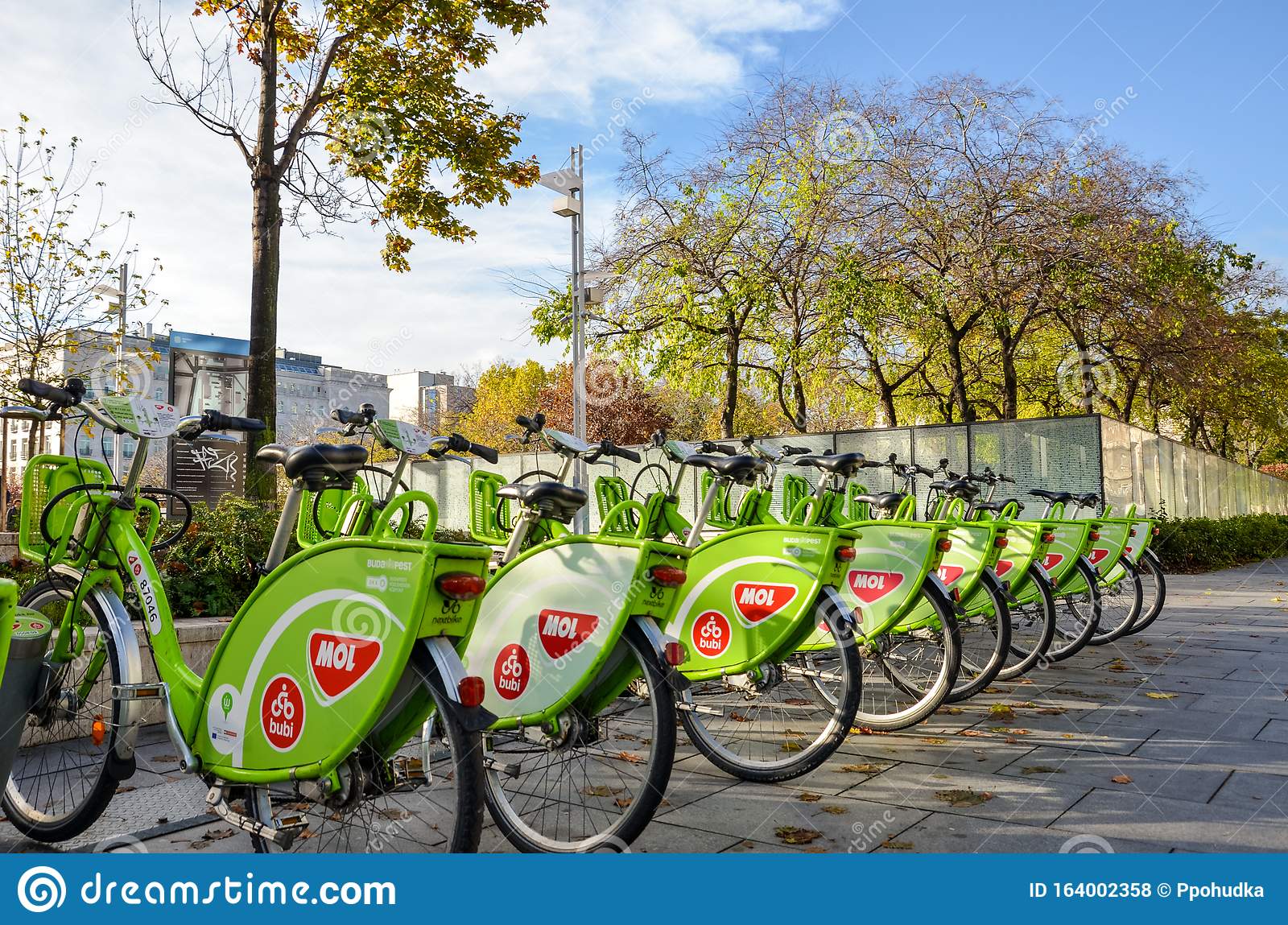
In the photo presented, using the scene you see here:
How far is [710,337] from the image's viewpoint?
16.0m

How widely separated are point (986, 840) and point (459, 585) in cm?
190

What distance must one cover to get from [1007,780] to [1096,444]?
33.9 ft

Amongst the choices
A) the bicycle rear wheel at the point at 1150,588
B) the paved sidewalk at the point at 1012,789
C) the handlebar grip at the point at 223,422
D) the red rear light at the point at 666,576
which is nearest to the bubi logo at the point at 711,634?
the paved sidewalk at the point at 1012,789

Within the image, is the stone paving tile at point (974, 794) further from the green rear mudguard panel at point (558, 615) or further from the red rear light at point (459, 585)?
the red rear light at point (459, 585)

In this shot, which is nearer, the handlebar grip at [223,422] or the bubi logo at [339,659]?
the bubi logo at [339,659]

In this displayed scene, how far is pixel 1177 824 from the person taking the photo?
324 centimetres

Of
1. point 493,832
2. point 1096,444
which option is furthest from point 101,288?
point 1096,444

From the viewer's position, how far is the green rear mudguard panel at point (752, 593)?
12.6ft

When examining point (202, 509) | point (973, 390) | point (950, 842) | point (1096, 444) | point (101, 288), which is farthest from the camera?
point (973, 390)

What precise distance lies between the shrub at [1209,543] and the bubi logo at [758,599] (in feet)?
41.8

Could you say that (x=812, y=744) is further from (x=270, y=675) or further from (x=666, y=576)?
(x=270, y=675)

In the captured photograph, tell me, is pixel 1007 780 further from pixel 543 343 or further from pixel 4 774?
pixel 543 343

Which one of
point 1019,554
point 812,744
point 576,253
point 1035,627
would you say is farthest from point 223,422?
point 576,253

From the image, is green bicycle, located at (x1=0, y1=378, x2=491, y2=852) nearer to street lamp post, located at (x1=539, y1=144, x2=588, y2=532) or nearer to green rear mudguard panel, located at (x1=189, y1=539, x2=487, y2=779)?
green rear mudguard panel, located at (x1=189, y1=539, x2=487, y2=779)
